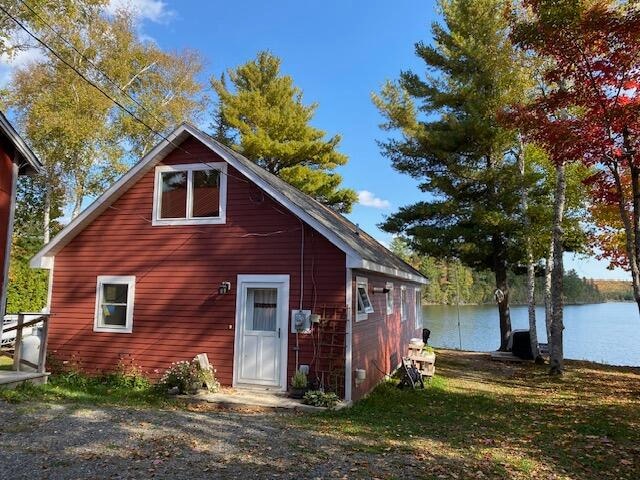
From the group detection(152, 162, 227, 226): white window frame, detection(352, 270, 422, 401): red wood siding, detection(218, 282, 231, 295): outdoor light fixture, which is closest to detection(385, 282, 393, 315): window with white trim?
detection(352, 270, 422, 401): red wood siding

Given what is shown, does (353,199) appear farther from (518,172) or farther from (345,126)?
(518,172)

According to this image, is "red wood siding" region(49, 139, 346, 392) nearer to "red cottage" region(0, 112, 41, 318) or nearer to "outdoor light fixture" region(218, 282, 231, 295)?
"outdoor light fixture" region(218, 282, 231, 295)

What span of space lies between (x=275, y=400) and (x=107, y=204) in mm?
5968

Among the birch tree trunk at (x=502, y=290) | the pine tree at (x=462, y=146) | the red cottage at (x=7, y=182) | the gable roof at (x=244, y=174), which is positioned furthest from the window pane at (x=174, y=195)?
the birch tree trunk at (x=502, y=290)

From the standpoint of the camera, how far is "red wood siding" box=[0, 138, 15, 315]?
9.34 metres

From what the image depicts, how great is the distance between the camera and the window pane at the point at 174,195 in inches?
418

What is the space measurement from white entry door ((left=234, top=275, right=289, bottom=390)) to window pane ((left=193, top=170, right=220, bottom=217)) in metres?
1.68

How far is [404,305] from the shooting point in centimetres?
1538

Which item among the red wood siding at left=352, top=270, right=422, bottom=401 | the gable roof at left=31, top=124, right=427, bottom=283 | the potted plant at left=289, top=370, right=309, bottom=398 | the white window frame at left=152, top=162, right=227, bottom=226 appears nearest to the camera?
the potted plant at left=289, top=370, right=309, bottom=398

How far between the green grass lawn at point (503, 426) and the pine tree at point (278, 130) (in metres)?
16.0

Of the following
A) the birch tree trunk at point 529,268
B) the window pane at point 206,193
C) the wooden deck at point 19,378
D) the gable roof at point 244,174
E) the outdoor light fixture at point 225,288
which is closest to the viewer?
the wooden deck at point 19,378

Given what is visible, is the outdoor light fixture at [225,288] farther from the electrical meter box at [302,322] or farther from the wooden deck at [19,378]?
the wooden deck at [19,378]

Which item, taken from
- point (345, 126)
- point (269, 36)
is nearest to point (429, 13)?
point (269, 36)

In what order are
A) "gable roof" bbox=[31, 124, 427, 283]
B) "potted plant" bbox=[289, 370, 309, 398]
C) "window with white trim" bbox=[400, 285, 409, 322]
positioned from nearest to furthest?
"potted plant" bbox=[289, 370, 309, 398], "gable roof" bbox=[31, 124, 427, 283], "window with white trim" bbox=[400, 285, 409, 322]
